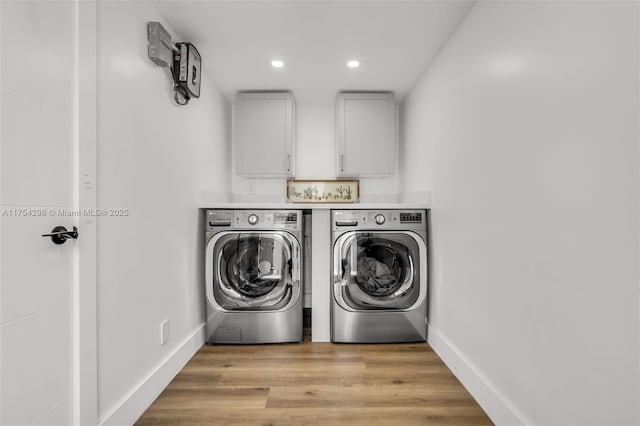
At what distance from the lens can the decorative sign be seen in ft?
10.7

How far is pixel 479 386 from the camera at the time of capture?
1579mm

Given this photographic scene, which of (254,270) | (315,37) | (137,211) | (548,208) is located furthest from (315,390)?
(315,37)

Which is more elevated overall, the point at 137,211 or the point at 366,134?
the point at 366,134

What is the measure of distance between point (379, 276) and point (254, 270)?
92 cm

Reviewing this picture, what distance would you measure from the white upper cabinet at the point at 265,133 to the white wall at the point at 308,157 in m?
0.27

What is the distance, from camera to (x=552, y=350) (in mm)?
1116

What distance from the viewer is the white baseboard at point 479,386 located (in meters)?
1.35

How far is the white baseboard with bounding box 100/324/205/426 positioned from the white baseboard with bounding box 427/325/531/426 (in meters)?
1.63

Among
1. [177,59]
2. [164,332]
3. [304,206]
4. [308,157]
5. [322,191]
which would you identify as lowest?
[164,332]

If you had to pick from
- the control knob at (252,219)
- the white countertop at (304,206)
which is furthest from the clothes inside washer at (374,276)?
the control knob at (252,219)
